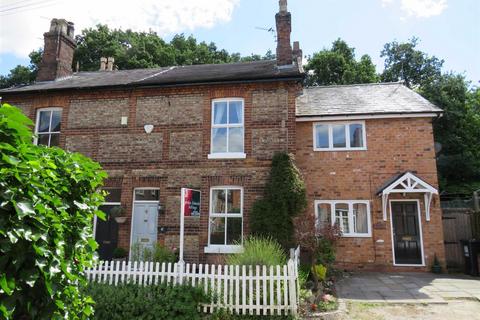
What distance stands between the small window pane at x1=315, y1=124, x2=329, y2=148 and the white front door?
21.4ft

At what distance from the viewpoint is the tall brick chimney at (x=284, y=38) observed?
13.1 m

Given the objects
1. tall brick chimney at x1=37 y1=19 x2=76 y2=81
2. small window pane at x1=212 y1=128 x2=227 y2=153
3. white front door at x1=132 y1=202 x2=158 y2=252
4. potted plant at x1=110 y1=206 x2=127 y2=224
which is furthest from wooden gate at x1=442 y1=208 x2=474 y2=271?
tall brick chimney at x1=37 y1=19 x2=76 y2=81

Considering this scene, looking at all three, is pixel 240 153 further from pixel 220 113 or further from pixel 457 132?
pixel 457 132

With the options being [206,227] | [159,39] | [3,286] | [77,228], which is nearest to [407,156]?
[206,227]

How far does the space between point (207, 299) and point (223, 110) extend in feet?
23.2

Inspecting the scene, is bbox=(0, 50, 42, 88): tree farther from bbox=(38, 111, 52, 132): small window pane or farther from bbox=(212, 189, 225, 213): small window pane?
bbox=(212, 189, 225, 213): small window pane

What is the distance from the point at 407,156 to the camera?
12602 millimetres

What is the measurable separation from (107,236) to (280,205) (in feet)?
20.7

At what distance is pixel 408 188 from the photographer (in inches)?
467

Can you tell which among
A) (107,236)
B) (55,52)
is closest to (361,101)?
(107,236)

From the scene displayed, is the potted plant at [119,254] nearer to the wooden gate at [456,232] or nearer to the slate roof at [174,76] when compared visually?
the slate roof at [174,76]

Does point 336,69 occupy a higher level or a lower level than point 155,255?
higher

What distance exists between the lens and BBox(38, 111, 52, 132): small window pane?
13.4 metres

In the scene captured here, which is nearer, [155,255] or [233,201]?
[155,255]
